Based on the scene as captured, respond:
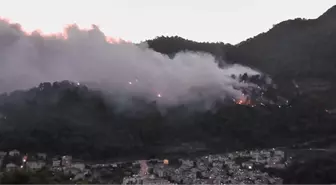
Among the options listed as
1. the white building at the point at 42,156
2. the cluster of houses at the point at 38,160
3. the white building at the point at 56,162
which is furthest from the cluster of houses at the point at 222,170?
the white building at the point at 42,156

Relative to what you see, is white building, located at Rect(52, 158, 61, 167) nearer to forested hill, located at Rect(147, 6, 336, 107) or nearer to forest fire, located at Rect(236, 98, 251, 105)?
forest fire, located at Rect(236, 98, 251, 105)

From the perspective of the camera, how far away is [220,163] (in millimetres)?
80438

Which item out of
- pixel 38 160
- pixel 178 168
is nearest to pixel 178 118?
pixel 178 168

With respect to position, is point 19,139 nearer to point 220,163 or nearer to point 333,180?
point 220,163

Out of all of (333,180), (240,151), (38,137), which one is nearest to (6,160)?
(38,137)

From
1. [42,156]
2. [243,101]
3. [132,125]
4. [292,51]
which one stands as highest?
[292,51]

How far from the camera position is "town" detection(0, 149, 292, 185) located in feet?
224

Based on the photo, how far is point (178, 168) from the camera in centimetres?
7712

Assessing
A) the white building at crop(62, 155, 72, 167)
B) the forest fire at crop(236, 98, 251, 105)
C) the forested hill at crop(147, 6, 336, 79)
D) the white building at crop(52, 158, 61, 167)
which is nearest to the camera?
the white building at crop(52, 158, 61, 167)

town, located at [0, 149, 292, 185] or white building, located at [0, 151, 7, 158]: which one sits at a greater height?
Result: white building, located at [0, 151, 7, 158]

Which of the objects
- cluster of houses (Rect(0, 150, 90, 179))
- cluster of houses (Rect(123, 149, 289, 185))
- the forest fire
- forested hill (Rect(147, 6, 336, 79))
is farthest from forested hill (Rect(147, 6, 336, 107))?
cluster of houses (Rect(0, 150, 90, 179))

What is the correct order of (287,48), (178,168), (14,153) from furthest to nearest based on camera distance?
(287,48), (14,153), (178,168)

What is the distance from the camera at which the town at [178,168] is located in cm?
6819

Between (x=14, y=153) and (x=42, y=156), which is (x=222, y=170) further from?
(x=14, y=153)
